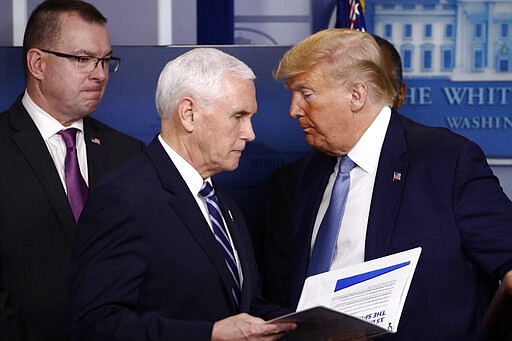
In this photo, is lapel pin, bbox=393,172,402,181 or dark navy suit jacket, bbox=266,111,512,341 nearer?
dark navy suit jacket, bbox=266,111,512,341

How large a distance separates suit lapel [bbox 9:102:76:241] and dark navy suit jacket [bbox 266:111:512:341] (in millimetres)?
1012

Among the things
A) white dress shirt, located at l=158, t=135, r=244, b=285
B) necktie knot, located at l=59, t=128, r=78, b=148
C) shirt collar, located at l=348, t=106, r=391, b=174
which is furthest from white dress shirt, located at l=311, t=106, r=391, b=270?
necktie knot, located at l=59, t=128, r=78, b=148

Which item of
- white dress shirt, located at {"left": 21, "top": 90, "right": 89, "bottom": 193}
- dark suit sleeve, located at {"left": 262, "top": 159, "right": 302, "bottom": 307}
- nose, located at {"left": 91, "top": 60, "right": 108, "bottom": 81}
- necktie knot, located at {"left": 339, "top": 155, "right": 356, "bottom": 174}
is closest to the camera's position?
necktie knot, located at {"left": 339, "top": 155, "right": 356, "bottom": 174}

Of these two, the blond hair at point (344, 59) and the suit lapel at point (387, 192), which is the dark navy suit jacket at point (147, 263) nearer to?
the suit lapel at point (387, 192)

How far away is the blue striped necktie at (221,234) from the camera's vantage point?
2367 millimetres

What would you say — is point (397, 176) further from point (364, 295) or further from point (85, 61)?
point (85, 61)

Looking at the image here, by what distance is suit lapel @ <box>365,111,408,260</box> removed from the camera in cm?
260

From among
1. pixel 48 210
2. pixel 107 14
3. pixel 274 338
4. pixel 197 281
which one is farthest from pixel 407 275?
pixel 107 14

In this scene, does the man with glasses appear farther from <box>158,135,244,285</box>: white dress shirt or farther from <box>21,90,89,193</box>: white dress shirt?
<box>158,135,244,285</box>: white dress shirt

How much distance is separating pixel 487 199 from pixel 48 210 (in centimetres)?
139

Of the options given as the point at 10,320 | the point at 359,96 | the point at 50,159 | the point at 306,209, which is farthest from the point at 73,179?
the point at 359,96

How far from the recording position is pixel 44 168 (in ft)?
10.1

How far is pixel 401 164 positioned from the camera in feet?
8.81

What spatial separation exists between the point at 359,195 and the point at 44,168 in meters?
1.04
